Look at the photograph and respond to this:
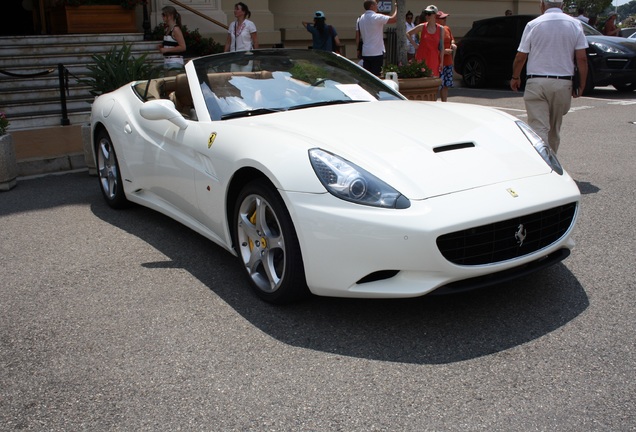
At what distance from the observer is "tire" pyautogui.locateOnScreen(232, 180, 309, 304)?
373 centimetres

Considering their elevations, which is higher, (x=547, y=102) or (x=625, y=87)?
(x=547, y=102)

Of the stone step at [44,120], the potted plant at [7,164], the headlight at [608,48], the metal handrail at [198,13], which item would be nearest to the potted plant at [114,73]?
the potted plant at [7,164]

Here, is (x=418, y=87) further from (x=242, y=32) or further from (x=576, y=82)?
(x=242, y=32)

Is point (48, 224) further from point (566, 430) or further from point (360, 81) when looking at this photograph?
point (566, 430)

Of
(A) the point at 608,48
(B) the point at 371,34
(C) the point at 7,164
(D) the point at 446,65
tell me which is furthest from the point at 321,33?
(C) the point at 7,164

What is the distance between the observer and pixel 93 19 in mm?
14141

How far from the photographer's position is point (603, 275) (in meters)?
4.28

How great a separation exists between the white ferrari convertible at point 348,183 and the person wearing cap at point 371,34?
6.42 metres

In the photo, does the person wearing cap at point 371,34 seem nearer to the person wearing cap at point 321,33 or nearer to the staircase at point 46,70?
the person wearing cap at point 321,33

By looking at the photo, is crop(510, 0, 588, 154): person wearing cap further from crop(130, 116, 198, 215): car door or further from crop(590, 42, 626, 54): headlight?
crop(590, 42, 626, 54): headlight

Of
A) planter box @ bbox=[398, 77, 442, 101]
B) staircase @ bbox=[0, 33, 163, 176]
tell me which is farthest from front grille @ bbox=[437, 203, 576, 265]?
staircase @ bbox=[0, 33, 163, 176]

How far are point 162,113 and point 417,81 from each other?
5.18m

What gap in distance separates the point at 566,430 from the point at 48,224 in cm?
472

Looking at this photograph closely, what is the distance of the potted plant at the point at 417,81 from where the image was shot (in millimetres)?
9117
